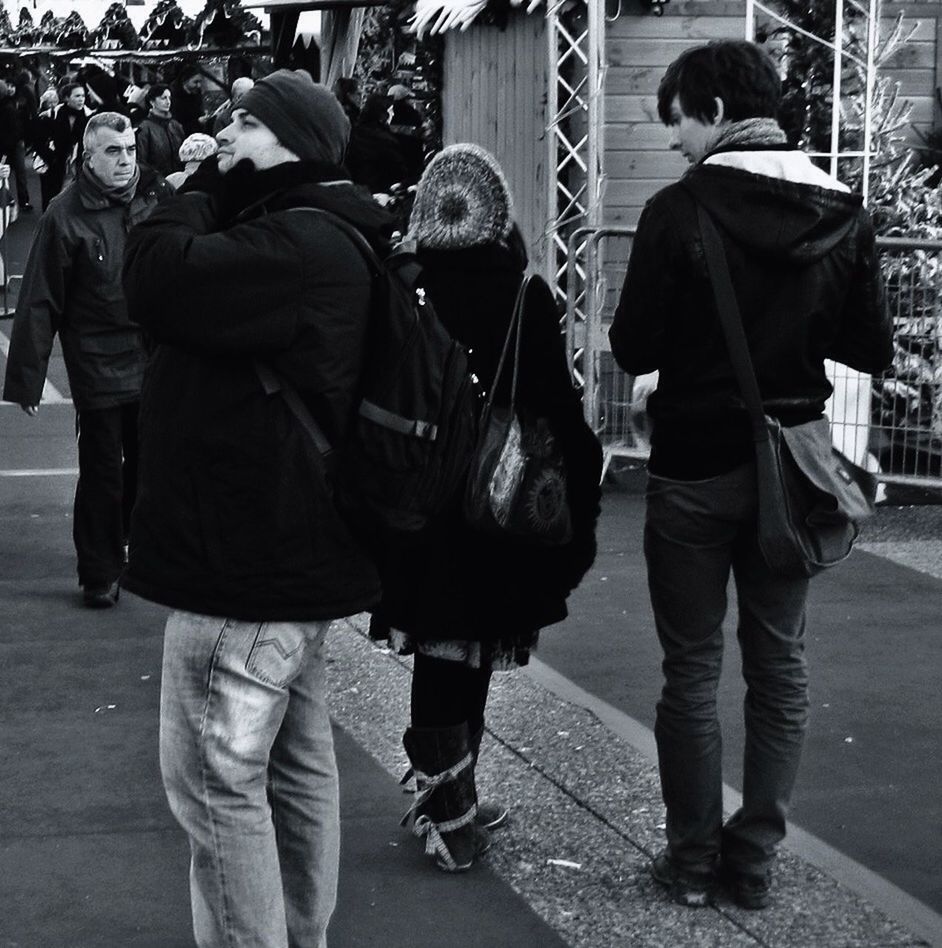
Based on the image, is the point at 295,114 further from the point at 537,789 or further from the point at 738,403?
the point at 537,789

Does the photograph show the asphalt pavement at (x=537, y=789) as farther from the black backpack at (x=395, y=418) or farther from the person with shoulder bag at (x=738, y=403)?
the black backpack at (x=395, y=418)

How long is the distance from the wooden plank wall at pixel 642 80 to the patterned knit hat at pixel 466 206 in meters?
6.65

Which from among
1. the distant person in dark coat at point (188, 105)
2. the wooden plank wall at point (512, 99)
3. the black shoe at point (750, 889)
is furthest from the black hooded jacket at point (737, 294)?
the distant person in dark coat at point (188, 105)

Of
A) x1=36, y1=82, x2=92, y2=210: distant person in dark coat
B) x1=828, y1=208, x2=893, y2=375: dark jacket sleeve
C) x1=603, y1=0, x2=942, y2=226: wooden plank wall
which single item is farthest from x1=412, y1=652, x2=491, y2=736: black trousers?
x1=36, y1=82, x2=92, y2=210: distant person in dark coat

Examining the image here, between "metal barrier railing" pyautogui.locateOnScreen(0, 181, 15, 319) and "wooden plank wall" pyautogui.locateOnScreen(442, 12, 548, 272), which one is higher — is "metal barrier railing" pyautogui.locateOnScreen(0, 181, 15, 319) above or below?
below

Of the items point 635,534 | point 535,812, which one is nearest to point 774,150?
point 535,812

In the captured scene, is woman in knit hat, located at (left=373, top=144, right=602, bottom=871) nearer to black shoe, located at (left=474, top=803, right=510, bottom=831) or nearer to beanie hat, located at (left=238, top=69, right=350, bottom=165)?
black shoe, located at (left=474, top=803, right=510, bottom=831)

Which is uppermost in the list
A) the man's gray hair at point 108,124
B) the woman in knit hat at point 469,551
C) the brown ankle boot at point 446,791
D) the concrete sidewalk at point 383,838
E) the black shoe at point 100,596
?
the man's gray hair at point 108,124

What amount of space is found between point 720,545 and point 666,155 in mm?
7227

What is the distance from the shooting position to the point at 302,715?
11.7 feet

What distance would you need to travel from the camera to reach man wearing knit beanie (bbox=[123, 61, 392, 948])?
3184 mm

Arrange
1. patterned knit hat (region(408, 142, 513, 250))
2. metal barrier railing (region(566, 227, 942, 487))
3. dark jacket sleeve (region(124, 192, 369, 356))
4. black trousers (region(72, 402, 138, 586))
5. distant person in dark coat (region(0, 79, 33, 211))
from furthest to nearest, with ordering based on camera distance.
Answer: distant person in dark coat (region(0, 79, 33, 211)) < metal barrier railing (region(566, 227, 942, 487)) < black trousers (region(72, 402, 138, 586)) < patterned knit hat (region(408, 142, 513, 250)) < dark jacket sleeve (region(124, 192, 369, 356))

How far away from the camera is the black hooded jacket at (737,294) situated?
12.7 ft

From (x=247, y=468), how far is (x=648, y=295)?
1080 millimetres
